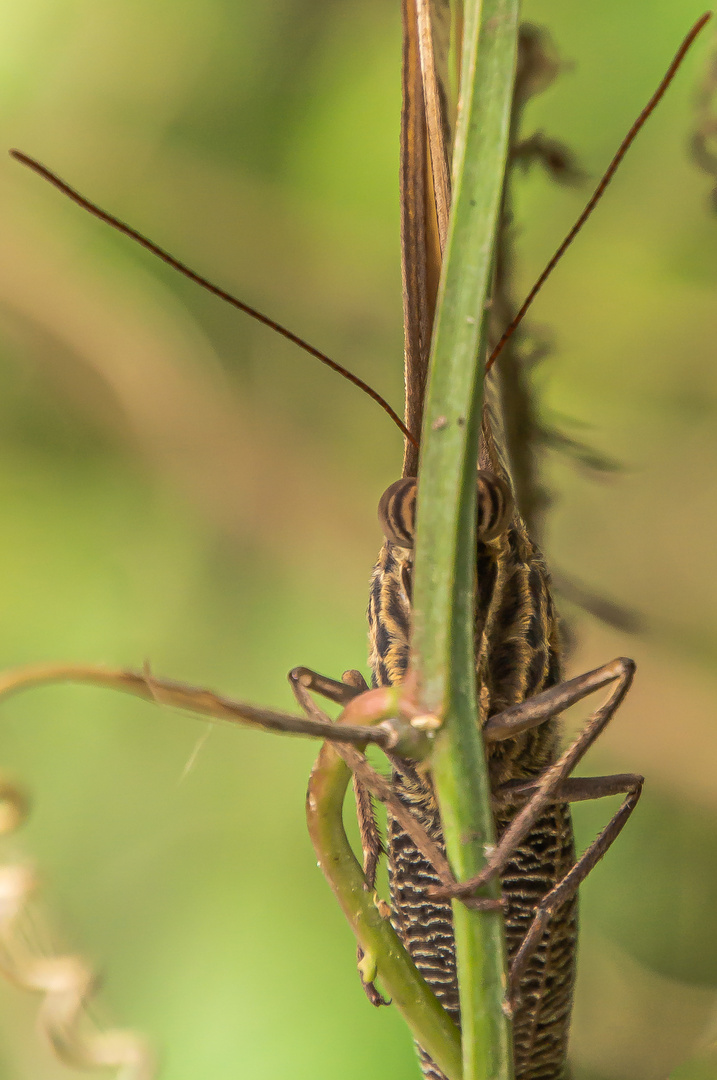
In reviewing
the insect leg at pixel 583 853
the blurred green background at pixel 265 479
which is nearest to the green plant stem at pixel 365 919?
the insect leg at pixel 583 853

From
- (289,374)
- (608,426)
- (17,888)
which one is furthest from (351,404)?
(17,888)

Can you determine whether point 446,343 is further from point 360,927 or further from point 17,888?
point 17,888

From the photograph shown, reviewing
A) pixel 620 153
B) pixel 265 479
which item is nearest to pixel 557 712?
pixel 620 153

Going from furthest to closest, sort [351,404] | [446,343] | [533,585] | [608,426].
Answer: [351,404] < [608,426] < [533,585] < [446,343]

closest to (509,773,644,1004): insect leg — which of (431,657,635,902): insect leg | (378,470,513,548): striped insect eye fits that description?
(431,657,635,902): insect leg

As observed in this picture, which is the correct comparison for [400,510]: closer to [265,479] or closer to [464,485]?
[464,485]

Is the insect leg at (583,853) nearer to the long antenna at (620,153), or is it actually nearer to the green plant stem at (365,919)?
the green plant stem at (365,919)
